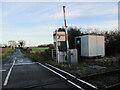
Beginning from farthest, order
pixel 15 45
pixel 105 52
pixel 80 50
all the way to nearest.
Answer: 1. pixel 15 45
2. pixel 105 52
3. pixel 80 50

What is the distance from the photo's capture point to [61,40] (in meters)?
12.2

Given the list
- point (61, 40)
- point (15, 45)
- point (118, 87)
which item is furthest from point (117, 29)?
point (15, 45)

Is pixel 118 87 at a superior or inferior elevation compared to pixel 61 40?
inferior

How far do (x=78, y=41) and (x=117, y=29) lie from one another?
286 inches

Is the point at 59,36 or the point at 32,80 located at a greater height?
the point at 59,36

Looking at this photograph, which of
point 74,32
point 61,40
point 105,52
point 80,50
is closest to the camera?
point 61,40

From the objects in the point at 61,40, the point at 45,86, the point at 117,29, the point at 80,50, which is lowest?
the point at 45,86

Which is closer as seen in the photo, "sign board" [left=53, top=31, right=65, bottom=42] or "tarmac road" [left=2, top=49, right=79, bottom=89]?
"tarmac road" [left=2, top=49, right=79, bottom=89]

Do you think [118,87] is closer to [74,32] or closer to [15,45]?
[74,32]

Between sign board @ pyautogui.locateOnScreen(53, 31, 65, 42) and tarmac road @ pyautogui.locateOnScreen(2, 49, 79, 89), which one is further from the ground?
sign board @ pyautogui.locateOnScreen(53, 31, 65, 42)

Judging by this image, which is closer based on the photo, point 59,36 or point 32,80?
point 32,80

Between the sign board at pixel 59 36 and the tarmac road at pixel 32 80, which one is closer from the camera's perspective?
the tarmac road at pixel 32 80

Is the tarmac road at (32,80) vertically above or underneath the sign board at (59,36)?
underneath

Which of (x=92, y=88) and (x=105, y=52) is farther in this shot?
(x=105, y=52)
